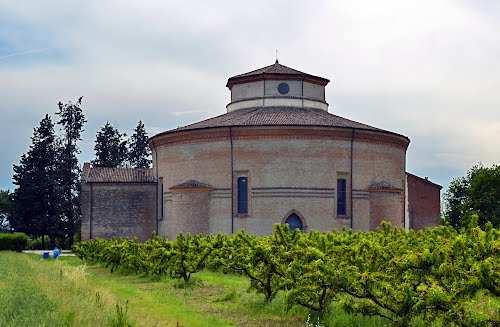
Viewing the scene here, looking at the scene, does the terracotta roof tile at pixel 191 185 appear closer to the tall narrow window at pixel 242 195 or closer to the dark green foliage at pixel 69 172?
the tall narrow window at pixel 242 195

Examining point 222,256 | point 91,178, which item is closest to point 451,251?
point 222,256

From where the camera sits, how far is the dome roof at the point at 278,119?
3669 centimetres

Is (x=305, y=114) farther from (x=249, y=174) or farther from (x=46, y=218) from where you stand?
(x=46, y=218)

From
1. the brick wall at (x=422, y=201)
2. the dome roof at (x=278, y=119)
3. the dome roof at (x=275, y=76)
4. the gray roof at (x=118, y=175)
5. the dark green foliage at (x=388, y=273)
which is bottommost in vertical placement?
the dark green foliage at (x=388, y=273)

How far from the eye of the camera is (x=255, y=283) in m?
16.4

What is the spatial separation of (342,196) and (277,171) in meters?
3.86

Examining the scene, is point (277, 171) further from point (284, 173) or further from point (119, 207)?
point (119, 207)

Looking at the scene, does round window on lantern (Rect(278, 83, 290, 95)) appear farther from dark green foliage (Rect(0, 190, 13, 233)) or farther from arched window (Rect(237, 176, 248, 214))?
dark green foliage (Rect(0, 190, 13, 233))

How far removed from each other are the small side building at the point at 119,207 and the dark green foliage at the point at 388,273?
24.1 meters

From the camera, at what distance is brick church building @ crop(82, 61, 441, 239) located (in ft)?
119

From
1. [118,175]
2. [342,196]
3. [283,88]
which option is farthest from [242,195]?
[118,175]

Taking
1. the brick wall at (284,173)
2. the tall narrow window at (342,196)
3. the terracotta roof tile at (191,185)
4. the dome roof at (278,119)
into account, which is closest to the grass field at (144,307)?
the brick wall at (284,173)

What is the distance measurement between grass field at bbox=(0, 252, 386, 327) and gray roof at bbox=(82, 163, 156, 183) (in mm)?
21828

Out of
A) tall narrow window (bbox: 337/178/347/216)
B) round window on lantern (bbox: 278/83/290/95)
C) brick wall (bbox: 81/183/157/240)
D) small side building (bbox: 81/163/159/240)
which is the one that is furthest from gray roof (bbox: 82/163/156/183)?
tall narrow window (bbox: 337/178/347/216)
